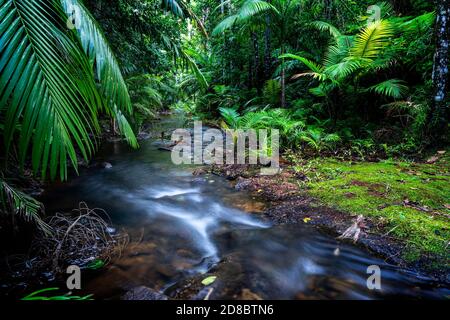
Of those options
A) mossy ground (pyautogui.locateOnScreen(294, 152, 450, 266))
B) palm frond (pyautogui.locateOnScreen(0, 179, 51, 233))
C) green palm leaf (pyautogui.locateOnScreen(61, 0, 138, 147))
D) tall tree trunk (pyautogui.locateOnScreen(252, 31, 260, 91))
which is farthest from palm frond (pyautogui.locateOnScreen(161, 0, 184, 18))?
tall tree trunk (pyautogui.locateOnScreen(252, 31, 260, 91))

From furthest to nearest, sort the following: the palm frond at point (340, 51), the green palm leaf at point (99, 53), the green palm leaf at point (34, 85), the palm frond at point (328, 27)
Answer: the palm frond at point (328, 27)
the palm frond at point (340, 51)
the green palm leaf at point (99, 53)
the green palm leaf at point (34, 85)

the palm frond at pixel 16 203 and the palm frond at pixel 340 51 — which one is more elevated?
the palm frond at pixel 340 51

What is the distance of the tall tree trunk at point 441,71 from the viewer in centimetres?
407

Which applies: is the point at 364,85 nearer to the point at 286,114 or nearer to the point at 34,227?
the point at 286,114

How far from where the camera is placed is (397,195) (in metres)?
3.21

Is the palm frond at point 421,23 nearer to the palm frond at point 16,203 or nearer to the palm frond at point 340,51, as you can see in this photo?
the palm frond at point 340,51

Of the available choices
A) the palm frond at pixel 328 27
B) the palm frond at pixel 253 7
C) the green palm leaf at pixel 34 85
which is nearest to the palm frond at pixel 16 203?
the green palm leaf at pixel 34 85

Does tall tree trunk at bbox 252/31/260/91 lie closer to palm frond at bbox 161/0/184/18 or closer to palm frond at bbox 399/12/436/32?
palm frond at bbox 399/12/436/32

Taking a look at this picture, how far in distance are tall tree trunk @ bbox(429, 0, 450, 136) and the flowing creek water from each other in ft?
10.9

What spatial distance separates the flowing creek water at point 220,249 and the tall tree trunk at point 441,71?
10.9ft

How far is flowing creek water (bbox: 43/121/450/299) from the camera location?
6.79ft

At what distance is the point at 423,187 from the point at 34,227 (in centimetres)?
450

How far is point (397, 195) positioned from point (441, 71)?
2.51m

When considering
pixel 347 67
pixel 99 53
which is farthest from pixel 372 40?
pixel 99 53
